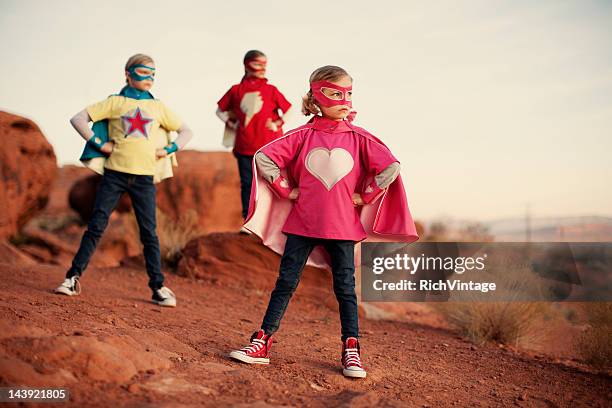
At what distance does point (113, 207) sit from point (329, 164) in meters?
2.70

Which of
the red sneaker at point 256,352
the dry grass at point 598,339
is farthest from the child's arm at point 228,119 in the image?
the dry grass at point 598,339

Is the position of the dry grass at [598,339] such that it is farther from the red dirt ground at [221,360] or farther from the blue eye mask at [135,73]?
the blue eye mask at [135,73]

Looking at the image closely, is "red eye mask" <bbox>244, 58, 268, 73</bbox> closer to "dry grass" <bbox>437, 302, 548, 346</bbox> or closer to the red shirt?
the red shirt

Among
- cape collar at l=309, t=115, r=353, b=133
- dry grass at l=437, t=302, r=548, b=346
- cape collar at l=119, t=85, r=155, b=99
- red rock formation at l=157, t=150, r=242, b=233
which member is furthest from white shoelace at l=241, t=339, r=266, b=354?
red rock formation at l=157, t=150, r=242, b=233

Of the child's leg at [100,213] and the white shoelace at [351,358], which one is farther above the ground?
the child's leg at [100,213]

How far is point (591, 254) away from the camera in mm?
13641

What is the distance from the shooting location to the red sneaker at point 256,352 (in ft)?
14.8

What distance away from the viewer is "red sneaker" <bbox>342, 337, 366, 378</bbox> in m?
4.48

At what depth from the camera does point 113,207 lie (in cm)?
641

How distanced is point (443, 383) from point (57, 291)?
3.65 metres

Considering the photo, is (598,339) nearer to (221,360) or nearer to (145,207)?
(221,360)

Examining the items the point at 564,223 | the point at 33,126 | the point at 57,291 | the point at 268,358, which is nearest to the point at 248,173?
the point at 57,291

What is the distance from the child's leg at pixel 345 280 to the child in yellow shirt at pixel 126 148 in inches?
97.4

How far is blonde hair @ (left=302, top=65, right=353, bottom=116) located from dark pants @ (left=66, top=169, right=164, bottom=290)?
2220 millimetres
